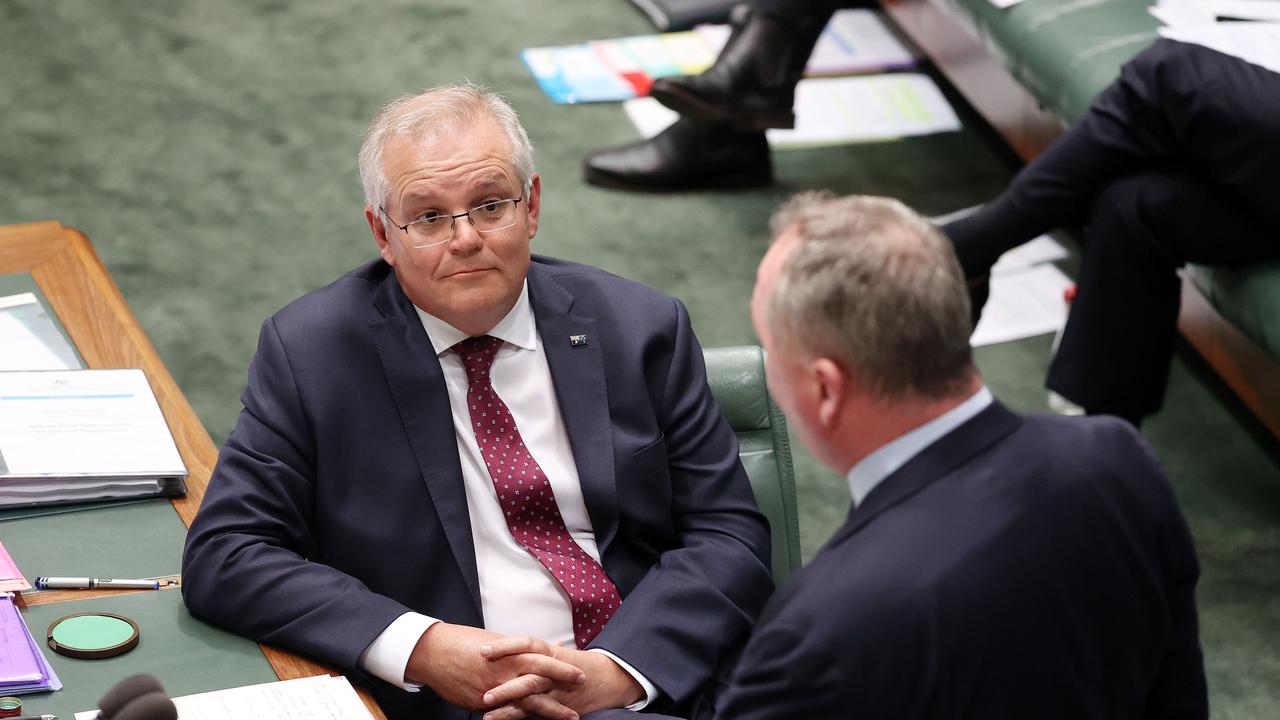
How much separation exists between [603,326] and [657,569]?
0.34m

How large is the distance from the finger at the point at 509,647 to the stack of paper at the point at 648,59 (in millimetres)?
3079

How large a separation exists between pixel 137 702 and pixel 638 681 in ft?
2.49

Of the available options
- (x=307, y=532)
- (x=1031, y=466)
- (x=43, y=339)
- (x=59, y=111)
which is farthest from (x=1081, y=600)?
(x=59, y=111)

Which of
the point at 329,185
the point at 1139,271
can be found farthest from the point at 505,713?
the point at 329,185

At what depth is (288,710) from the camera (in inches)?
68.7

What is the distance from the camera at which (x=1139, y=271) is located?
10.4 ft

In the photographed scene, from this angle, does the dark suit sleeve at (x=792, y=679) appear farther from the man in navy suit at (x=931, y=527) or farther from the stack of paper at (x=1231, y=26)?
the stack of paper at (x=1231, y=26)

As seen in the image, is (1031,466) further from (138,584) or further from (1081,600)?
(138,584)

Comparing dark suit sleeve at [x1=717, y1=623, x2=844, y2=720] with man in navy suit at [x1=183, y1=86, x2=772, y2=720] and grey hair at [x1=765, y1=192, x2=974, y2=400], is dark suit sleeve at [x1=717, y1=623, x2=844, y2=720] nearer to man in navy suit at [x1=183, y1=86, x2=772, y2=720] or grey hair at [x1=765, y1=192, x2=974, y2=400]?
grey hair at [x1=765, y1=192, x2=974, y2=400]

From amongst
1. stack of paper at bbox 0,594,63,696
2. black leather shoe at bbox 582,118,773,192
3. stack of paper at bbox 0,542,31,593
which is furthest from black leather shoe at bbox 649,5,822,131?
stack of paper at bbox 0,594,63,696

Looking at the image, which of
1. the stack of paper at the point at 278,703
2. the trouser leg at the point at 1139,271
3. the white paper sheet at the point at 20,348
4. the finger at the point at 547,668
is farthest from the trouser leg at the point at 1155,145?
the stack of paper at the point at 278,703

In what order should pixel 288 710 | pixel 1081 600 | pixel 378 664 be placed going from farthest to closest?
1. pixel 378 664
2. pixel 288 710
3. pixel 1081 600

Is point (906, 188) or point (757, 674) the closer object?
point (757, 674)

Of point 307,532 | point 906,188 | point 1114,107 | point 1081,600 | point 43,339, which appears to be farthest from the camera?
point 906,188
